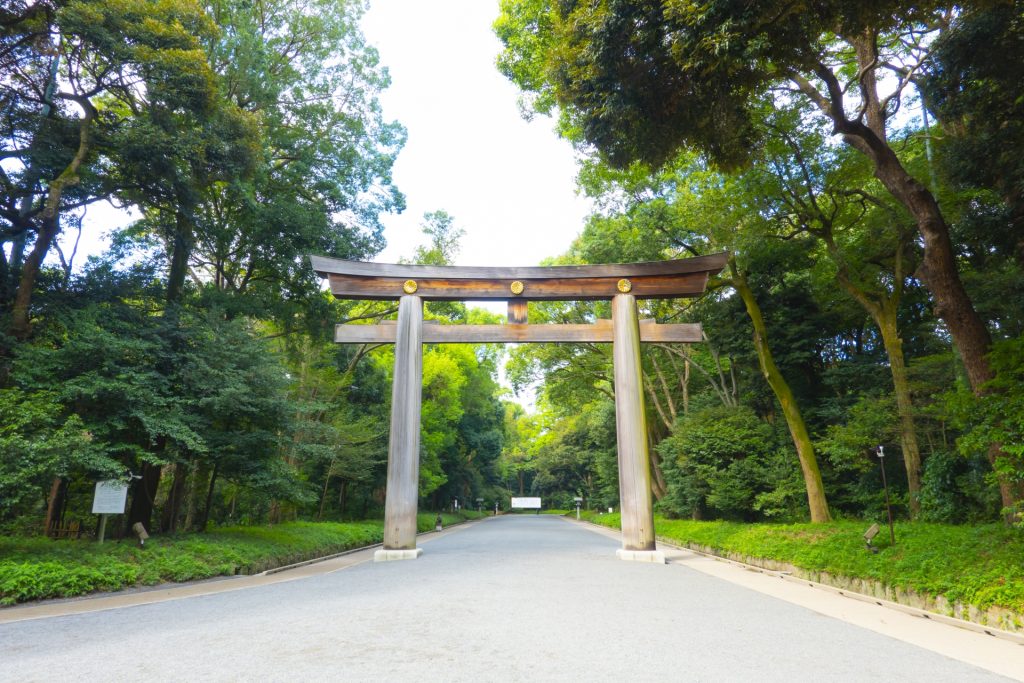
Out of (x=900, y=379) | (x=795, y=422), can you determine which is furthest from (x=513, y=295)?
(x=900, y=379)

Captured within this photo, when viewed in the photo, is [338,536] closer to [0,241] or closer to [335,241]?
[335,241]

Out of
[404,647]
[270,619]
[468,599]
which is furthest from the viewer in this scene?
[468,599]

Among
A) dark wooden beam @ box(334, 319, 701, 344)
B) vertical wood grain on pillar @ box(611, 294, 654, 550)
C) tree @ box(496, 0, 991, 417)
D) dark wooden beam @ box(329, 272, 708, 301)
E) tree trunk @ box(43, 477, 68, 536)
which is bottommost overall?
tree trunk @ box(43, 477, 68, 536)

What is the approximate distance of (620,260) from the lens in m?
16.3

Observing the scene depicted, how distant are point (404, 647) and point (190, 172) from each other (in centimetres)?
1195

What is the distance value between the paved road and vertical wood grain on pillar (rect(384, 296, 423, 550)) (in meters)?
3.36

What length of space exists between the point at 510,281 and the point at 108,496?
349 inches

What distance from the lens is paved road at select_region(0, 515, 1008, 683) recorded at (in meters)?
3.73

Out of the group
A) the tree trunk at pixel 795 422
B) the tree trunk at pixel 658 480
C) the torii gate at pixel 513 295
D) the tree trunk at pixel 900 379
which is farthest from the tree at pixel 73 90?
the tree trunk at pixel 658 480

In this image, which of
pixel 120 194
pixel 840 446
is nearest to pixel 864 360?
pixel 840 446

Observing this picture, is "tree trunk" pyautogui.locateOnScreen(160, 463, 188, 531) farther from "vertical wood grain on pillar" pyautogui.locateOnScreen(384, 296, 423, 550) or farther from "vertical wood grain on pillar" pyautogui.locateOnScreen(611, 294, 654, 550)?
"vertical wood grain on pillar" pyautogui.locateOnScreen(611, 294, 654, 550)

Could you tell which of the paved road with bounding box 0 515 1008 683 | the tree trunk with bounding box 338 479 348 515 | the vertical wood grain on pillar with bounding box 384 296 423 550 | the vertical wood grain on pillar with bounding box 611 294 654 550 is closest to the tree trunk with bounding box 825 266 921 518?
the vertical wood grain on pillar with bounding box 611 294 654 550

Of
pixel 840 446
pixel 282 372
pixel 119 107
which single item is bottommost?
pixel 840 446

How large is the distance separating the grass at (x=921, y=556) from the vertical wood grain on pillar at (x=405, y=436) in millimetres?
7749
